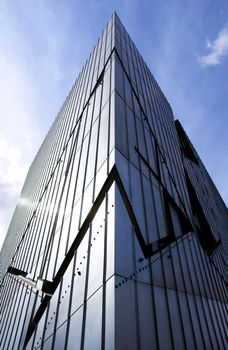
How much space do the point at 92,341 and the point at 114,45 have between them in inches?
529

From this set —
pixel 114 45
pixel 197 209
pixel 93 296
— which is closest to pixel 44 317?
pixel 93 296

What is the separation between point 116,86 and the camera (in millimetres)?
10172

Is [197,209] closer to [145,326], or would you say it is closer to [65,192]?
[65,192]

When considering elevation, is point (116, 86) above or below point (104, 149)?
above

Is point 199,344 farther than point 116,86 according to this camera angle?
No

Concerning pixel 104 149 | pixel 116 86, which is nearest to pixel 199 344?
pixel 104 149

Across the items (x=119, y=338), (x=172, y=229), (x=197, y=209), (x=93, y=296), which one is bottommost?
(x=119, y=338)

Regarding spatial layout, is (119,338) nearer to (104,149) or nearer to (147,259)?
(147,259)

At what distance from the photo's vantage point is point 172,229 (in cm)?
816

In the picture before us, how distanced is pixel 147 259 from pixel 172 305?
1.08 m

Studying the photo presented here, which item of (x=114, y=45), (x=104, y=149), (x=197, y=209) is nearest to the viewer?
(x=104, y=149)

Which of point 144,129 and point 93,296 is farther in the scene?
point 144,129

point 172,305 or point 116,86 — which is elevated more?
point 116,86

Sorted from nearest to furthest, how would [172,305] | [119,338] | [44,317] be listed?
[119,338] < [172,305] < [44,317]
